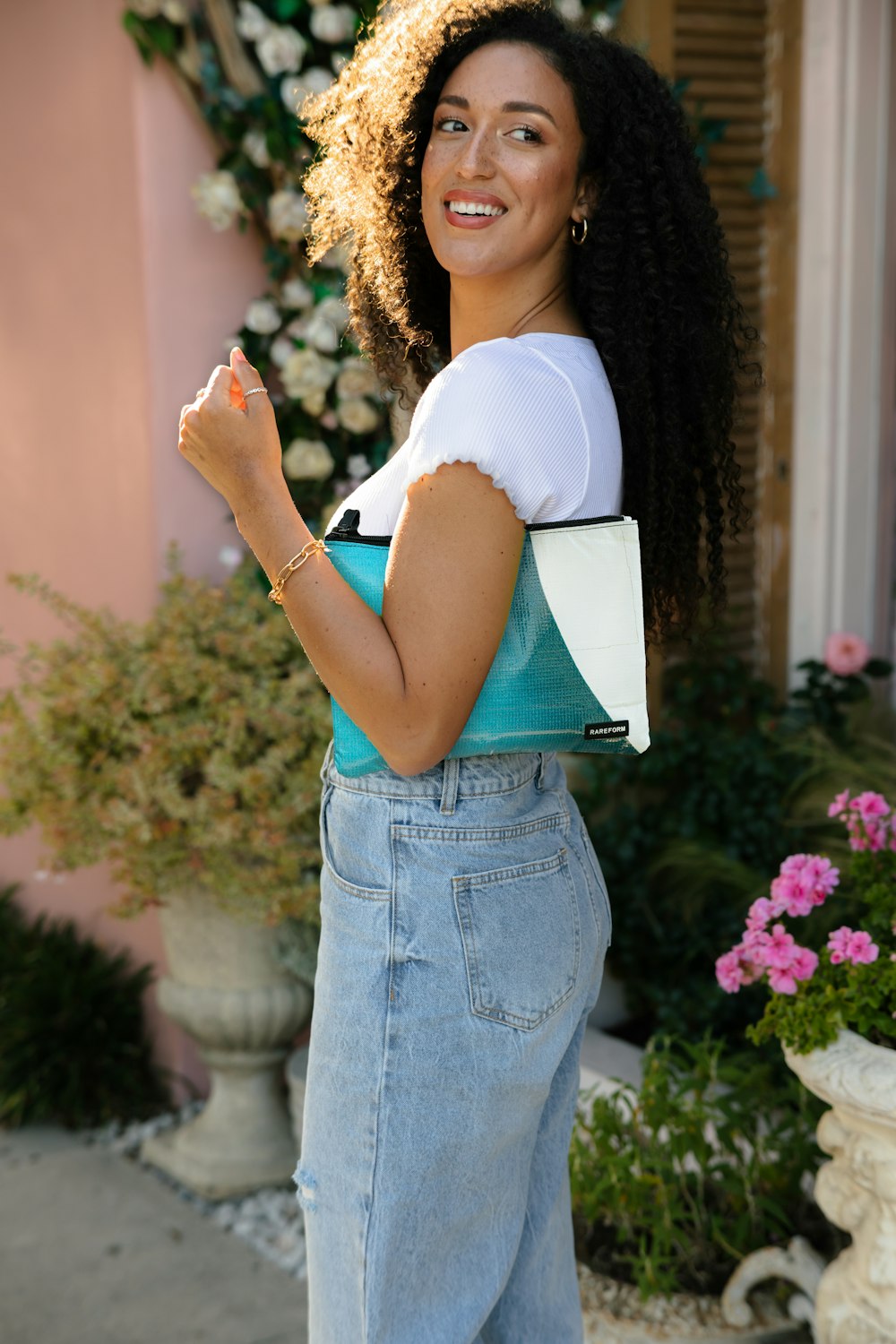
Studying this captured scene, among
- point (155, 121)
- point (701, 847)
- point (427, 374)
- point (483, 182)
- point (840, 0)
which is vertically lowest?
point (701, 847)

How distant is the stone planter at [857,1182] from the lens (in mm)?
1843

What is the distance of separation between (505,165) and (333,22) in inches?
75.6

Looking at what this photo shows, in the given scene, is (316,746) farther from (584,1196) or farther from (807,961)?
(807,961)

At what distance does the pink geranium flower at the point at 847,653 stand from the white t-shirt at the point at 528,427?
2041 millimetres

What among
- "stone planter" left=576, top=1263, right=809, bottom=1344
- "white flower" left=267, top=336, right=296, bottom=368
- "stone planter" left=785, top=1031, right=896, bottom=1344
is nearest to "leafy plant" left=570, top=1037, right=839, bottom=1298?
"stone planter" left=576, top=1263, right=809, bottom=1344

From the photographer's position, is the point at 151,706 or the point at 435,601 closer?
the point at 435,601

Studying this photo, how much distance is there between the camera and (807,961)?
2.00m

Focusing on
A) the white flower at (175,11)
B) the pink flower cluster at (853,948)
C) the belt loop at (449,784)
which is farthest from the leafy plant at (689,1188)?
the white flower at (175,11)

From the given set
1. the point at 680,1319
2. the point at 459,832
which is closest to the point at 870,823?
the point at 680,1319

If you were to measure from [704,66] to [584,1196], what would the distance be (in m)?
2.57

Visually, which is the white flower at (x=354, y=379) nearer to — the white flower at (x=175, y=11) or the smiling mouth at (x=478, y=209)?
the white flower at (x=175, y=11)

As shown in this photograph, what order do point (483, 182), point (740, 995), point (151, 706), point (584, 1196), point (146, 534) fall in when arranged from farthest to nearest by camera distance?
1. point (146, 534)
2. point (740, 995)
3. point (151, 706)
4. point (584, 1196)
5. point (483, 182)

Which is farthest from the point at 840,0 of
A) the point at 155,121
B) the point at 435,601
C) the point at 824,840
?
the point at 435,601

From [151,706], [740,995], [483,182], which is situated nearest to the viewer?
[483,182]
